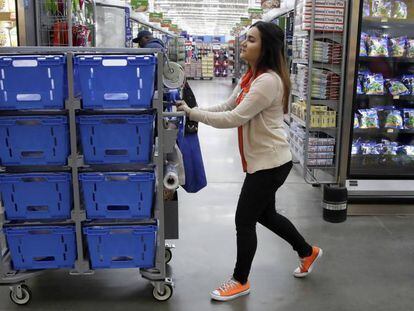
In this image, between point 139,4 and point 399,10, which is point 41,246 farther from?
point 139,4

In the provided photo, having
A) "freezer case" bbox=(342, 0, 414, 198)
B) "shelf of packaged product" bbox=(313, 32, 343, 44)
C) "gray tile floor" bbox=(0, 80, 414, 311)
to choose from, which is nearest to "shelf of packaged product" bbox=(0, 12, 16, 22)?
"gray tile floor" bbox=(0, 80, 414, 311)

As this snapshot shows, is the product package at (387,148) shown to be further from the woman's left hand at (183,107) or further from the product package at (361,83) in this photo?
the woman's left hand at (183,107)

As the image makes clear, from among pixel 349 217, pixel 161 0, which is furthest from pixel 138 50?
pixel 161 0

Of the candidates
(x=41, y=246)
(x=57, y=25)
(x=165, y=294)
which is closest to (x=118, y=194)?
(x=41, y=246)

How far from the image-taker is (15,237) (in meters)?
2.97

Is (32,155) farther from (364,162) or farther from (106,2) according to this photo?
(106,2)

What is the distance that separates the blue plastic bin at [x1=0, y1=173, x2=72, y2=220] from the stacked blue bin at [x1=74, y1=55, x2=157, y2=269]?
0.12 metres

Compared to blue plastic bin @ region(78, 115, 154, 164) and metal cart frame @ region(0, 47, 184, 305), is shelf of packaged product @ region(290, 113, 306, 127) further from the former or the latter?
blue plastic bin @ region(78, 115, 154, 164)

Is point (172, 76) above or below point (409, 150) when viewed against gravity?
above

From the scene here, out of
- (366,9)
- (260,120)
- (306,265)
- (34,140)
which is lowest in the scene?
(306,265)

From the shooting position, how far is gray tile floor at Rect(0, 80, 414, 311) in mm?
3100

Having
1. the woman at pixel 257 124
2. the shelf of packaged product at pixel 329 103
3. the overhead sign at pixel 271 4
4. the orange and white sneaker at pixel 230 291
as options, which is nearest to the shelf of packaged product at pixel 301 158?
the shelf of packaged product at pixel 329 103

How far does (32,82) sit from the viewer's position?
2727 mm

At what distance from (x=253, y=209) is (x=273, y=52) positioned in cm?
95
